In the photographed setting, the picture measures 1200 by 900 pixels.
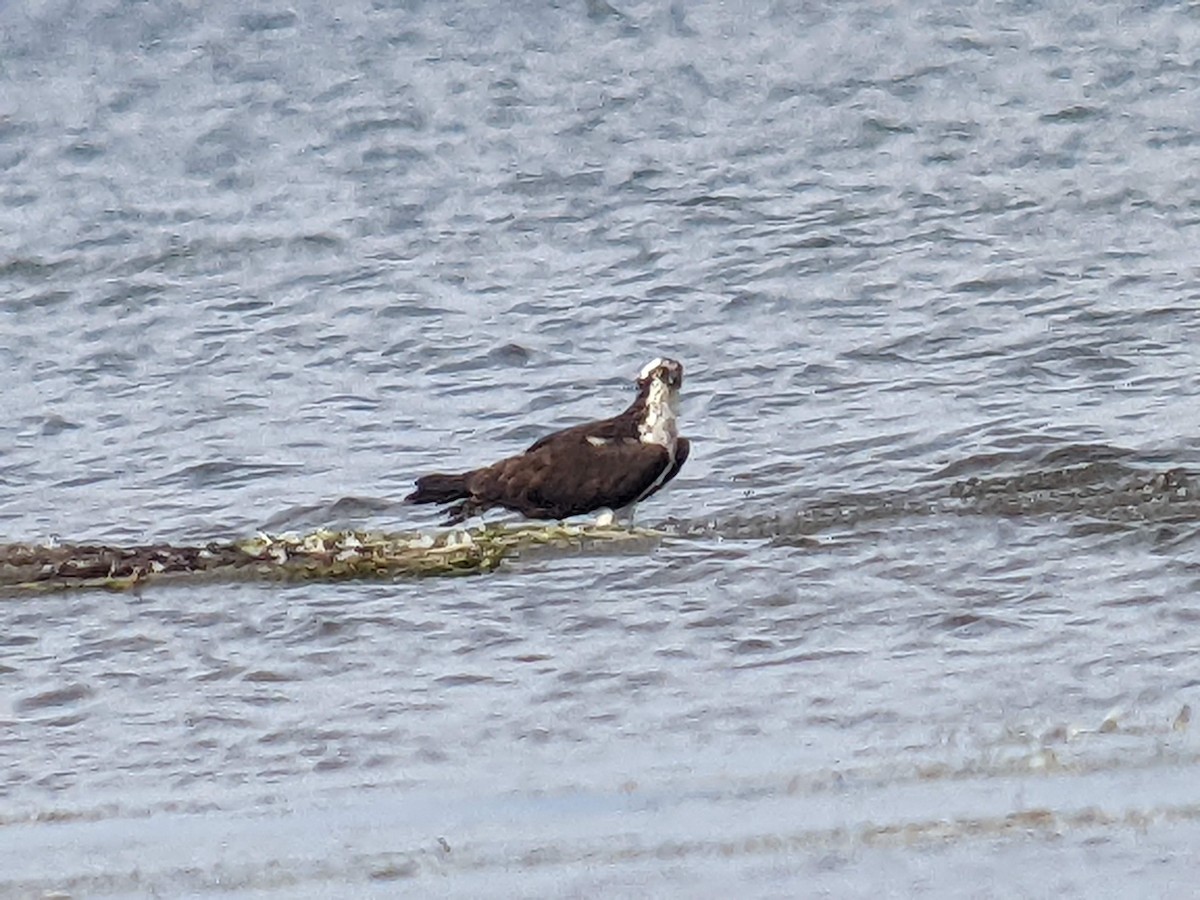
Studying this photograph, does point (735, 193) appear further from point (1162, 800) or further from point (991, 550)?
point (1162, 800)

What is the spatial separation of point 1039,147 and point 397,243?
13.2 ft

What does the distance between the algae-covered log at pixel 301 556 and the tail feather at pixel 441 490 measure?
0.61 feet

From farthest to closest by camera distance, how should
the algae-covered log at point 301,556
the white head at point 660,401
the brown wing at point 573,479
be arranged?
the white head at point 660,401, the brown wing at point 573,479, the algae-covered log at point 301,556

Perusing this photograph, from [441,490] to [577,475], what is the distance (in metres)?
0.55

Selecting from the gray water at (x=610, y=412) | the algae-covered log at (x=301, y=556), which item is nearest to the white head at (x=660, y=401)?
the gray water at (x=610, y=412)

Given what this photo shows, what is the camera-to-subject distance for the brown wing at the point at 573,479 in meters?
10.6

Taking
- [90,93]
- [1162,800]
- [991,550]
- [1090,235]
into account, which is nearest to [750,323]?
[1090,235]

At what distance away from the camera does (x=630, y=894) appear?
583 centimetres

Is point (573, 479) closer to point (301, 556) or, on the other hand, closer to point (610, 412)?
point (301, 556)

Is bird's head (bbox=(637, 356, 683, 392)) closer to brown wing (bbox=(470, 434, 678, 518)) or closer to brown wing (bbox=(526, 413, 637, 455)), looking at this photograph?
brown wing (bbox=(526, 413, 637, 455))

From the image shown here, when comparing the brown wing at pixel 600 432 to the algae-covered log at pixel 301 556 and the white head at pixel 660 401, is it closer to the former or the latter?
the white head at pixel 660 401

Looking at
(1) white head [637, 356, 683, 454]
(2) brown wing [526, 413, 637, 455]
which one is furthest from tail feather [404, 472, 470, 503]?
(1) white head [637, 356, 683, 454]

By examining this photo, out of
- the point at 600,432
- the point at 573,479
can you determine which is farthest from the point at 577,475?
→ the point at 600,432

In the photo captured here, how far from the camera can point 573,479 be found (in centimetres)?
1062
